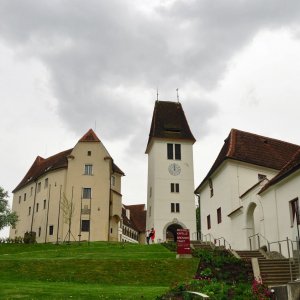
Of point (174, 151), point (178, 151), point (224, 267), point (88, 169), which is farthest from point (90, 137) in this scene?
point (224, 267)

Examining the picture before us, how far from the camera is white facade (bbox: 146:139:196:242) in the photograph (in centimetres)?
5891

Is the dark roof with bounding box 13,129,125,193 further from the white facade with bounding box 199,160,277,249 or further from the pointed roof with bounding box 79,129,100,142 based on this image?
the white facade with bounding box 199,160,277,249

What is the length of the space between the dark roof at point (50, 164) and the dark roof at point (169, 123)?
7681 millimetres

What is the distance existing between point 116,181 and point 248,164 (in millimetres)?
30035

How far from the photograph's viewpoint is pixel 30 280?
2380 cm

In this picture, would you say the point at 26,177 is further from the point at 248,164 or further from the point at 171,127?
the point at 248,164

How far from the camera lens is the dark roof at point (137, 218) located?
85625 millimetres

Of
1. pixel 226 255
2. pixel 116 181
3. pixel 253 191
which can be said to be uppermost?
pixel 116 181

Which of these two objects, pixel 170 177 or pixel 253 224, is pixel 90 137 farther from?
pixel 253 224

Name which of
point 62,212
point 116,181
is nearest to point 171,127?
point 116,181

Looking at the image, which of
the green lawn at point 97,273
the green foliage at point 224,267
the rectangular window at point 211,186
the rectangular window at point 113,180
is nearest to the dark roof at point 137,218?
the rectangular window at point 113,180

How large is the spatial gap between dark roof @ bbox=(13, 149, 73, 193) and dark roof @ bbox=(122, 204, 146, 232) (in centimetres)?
1677

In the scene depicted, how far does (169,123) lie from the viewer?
65.3 metres

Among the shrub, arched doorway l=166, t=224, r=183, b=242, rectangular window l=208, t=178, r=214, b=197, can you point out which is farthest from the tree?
rectangular window l=208, t=178, r=214, b=197
